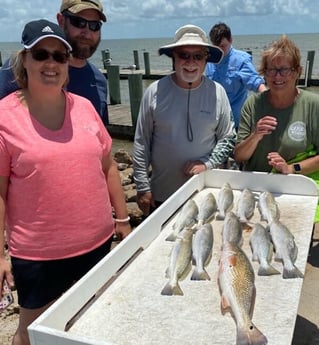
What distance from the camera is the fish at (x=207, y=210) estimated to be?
2.86 meters

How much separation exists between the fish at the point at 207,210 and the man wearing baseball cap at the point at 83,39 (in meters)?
1.19

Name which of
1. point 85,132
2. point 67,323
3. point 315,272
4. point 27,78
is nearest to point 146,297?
point 67,323

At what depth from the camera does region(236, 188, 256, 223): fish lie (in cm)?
286

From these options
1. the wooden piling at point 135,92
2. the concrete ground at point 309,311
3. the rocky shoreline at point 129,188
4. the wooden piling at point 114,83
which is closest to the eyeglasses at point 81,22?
the concrete ground at point 309,311

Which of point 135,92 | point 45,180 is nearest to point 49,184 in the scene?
point 45,180

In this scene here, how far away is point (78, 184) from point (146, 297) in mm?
795

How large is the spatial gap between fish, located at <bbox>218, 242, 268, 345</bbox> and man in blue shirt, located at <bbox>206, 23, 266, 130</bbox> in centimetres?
395

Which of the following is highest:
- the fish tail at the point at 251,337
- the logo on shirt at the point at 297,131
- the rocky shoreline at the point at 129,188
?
the logo on shirt at the point at 297,131

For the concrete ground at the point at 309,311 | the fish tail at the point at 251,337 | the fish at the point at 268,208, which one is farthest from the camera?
the concrete ground at the point at 309,311

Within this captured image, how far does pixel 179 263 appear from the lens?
226 cm

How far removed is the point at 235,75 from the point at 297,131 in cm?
262

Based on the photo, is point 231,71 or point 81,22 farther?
point 231,71

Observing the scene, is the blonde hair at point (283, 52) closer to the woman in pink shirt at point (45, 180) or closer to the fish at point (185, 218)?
the fish at point (185, 218)

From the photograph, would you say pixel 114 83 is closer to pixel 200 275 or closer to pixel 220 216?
pixel 220 216
